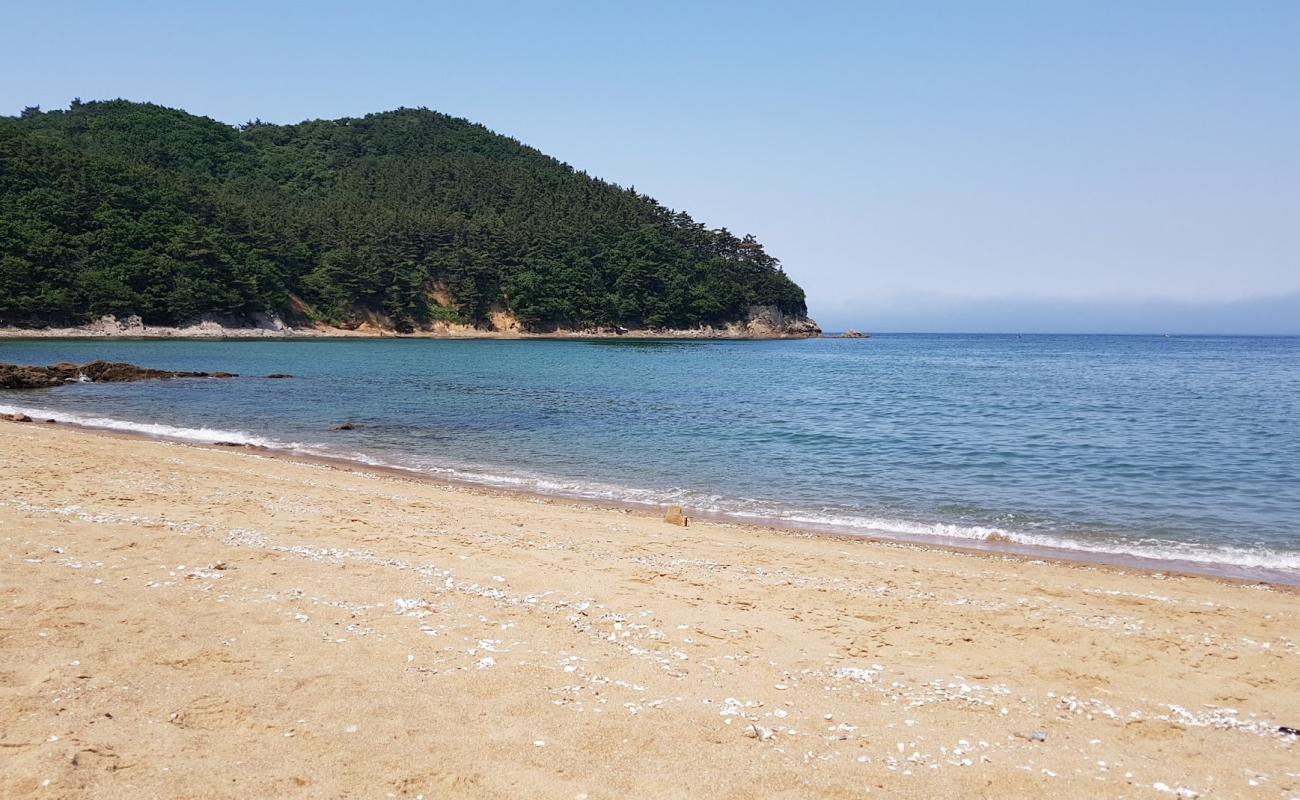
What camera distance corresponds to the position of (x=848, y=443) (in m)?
21.3

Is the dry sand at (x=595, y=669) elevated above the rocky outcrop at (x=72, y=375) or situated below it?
below

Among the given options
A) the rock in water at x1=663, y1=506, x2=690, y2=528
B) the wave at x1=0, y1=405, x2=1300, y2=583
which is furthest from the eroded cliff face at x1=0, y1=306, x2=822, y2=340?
the rock in water at x1=663, y1=506, x2=690, y2=528

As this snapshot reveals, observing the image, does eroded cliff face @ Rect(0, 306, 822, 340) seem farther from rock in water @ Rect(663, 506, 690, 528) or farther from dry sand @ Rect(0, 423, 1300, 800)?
dry sand @ Rect(0, 423, 1300, 800)

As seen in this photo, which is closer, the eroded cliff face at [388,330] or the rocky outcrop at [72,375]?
the rocky outcrop at [72,375]

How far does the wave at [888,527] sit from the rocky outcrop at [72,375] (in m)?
24.2

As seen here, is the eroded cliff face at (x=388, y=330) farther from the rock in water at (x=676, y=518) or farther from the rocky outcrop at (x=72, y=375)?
the rock in water at (x=676, y=518)

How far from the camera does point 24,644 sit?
577 cm

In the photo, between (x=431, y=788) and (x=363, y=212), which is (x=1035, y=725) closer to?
(x=431, y=788)

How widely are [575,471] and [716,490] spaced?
379 centimetres

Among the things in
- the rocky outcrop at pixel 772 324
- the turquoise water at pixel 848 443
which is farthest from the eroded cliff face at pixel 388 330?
the turquoise water at pixel 848 443

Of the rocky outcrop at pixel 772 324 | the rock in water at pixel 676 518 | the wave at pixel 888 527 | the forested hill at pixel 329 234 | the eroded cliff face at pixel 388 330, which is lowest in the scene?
the wave at pixel 888 527

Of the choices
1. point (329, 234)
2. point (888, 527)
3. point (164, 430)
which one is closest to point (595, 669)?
point (888, 527)

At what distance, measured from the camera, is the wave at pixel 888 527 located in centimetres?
1141

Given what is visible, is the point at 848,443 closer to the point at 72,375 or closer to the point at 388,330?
the point at 72,375
